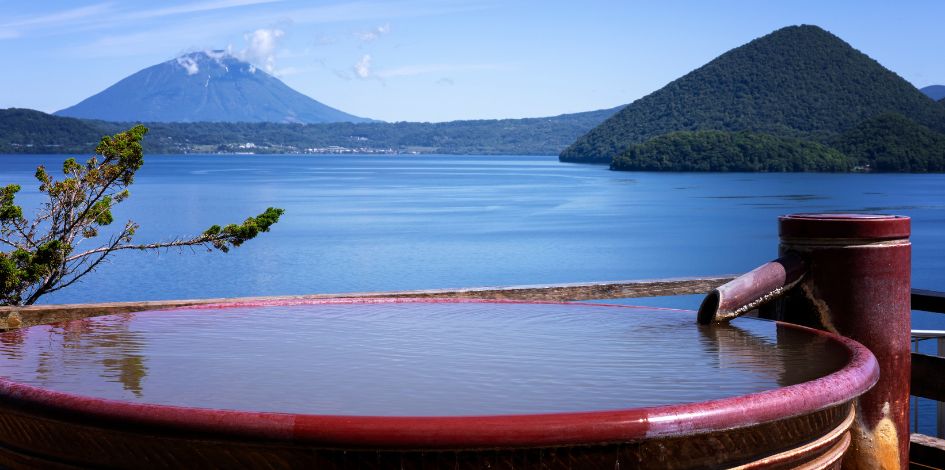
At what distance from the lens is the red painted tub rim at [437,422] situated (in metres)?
1.41

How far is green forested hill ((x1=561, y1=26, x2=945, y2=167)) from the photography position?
15025 cm

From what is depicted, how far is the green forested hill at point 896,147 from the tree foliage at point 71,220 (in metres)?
131

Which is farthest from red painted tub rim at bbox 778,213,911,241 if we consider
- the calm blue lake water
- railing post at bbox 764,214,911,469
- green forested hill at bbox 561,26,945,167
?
green forested hill at bbox 561,26,945,167

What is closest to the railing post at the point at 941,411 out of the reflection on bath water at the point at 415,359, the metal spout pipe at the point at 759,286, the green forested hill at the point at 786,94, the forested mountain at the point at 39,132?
the reflection on bath water at the point at 415,359

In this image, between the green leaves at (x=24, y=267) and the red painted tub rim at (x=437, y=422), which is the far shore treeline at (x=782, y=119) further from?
the red painted tub rim at (x=437, y=422)

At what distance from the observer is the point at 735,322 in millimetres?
2768

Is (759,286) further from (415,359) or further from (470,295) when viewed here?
(470,295)

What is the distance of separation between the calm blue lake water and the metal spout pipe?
3199 cm

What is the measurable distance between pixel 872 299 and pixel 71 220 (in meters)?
10.0

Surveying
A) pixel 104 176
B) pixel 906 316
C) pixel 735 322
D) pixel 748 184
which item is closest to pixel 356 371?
pixel 735 322

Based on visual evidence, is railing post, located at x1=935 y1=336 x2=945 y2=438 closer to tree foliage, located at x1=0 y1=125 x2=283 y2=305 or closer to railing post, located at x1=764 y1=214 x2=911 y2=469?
railing post, located at x1=764 y1=214 x2=911 y2=469

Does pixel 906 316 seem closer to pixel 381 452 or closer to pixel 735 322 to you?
pixel 735 322

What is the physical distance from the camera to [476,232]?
60625 mm

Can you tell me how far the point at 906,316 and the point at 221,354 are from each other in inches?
64.7
